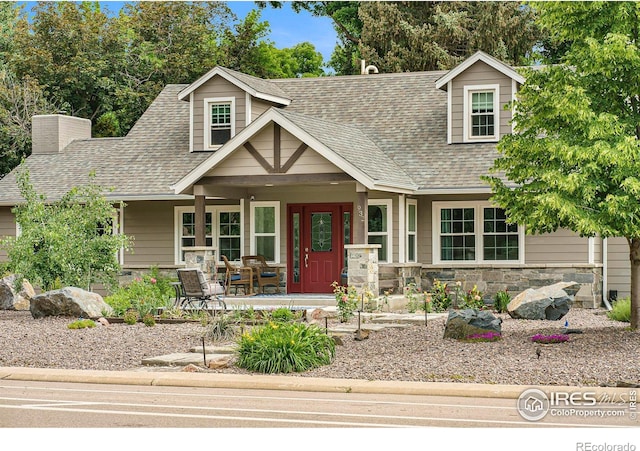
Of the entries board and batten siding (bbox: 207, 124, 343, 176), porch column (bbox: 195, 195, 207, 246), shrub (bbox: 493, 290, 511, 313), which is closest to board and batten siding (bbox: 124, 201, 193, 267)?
porch column (bbox: 195, 195, 207, 246)

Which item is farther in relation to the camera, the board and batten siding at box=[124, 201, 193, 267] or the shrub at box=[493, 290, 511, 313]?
the board and batten siding at box=[124, 201, 193, 267]

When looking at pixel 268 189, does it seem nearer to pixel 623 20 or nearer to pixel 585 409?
pixel 623 20

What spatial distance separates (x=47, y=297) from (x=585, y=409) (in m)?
12.4

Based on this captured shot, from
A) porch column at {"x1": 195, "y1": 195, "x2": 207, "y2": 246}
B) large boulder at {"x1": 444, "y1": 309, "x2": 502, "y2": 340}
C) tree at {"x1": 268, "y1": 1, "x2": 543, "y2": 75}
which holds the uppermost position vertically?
tree at {"x1": 268, "y1": 1, "x2": 543, "y2": 75}

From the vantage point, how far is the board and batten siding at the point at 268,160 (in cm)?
2203

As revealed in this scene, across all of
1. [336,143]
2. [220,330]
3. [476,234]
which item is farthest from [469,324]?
[476,234]

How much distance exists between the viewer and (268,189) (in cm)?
2542

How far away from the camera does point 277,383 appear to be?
12.6m

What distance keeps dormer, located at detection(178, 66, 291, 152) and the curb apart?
13096 mm

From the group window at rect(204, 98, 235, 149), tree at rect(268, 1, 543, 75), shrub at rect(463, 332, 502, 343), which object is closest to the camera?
shrub at rect(463, 332, 502, 343)

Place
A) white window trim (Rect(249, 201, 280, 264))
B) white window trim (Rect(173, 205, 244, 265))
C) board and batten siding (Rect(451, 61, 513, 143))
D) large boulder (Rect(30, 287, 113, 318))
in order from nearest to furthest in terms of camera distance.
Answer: large boulder (Rect(30, 287, 113, 318)) < board and batten siding (Rect(451, 61, 513, 143)) < white window trim (Rect(249, 201, 280, 264)) < white window trim (Rect(173, 205, 244, 265))

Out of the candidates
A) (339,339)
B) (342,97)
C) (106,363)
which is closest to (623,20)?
(339,339)

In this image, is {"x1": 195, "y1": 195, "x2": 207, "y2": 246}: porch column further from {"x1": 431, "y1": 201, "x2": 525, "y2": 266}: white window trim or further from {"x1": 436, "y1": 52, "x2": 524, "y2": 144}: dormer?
{"x1": 436, "y1": 52, "x2": 524, "y2": 144}: dormer

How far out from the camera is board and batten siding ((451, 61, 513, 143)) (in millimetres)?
24594
